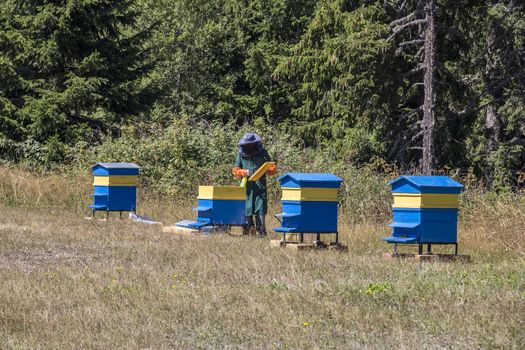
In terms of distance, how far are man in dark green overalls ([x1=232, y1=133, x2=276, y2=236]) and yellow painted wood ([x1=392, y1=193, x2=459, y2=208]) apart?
457 cm

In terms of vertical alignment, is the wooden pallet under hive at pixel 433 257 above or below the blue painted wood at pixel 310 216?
below

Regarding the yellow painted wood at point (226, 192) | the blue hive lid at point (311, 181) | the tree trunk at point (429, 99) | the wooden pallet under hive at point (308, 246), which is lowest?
the wooden pallet under hive at point (308, 246)

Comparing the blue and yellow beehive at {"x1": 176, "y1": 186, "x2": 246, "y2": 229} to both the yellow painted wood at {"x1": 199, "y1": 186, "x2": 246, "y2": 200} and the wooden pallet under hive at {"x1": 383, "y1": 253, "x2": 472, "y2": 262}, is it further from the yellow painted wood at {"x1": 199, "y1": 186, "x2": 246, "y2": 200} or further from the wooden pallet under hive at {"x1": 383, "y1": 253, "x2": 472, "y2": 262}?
the wooden pallet under hive at {"x1": 383, "y1": 253, "x2": 472, "y2": 262}

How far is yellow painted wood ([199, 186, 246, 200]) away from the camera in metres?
18.8

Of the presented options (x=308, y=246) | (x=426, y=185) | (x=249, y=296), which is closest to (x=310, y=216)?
(x=308, y=246)

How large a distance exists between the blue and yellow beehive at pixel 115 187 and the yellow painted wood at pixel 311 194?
675 centimetres

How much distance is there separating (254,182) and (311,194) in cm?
306

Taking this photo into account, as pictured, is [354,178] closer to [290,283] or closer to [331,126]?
[290,283]

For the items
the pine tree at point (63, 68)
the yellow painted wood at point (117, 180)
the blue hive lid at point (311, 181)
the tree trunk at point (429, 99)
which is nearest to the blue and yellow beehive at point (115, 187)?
the yellow painted wood at point (117, 180)

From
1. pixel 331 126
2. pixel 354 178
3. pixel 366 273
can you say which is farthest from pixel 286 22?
pixel 366 273

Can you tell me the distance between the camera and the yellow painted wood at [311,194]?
627 inches

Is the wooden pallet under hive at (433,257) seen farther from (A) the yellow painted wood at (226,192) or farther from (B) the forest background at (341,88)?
(B) the forest background at (341,88)

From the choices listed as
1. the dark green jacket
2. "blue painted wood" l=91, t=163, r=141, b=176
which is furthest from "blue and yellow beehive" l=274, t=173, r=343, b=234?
"blue painted wood" l=91, t=163, r=141, b=176

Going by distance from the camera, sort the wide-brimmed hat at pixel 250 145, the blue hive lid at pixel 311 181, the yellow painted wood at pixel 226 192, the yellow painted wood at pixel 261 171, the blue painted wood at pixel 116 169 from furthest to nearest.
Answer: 1. the blue painted wood at pixel 116 169
2. the yellow painted wood at pixel 226 192
3. the wide-brimmed hat at pixel 250 145
4. the yellow painted wood at pixel 261 171
5. the blue hive lid at pixel 311 181
